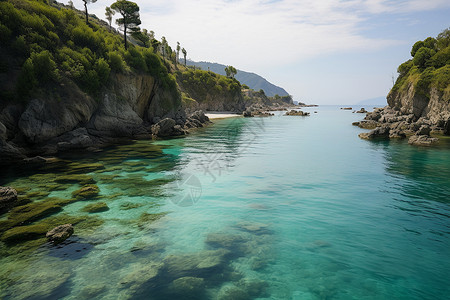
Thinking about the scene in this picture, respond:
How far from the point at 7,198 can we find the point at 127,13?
5227 cm

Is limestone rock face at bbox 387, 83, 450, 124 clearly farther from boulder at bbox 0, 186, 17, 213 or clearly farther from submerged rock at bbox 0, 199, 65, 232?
boulder at bbox 0, 186, 17, 213

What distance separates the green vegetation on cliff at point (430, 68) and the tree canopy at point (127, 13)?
67739 millimetres

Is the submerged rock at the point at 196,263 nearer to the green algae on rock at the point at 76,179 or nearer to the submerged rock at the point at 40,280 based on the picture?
the submerged rock at the point at 40,280

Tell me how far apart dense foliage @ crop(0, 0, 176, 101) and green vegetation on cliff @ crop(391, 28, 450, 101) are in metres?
64.2

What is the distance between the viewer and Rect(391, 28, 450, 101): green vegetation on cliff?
5198 cm

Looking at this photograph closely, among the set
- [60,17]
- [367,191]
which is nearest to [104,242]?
[367,191]

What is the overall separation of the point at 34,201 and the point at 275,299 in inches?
596

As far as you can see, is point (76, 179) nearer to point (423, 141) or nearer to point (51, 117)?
point (51, 117)

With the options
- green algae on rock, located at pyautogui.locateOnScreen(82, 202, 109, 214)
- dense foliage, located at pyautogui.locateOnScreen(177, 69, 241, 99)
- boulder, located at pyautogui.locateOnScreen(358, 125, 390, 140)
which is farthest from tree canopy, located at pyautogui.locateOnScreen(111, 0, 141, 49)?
dense foliage, located at pyautogui.locateOnScreen(177, 69, 241, 99)

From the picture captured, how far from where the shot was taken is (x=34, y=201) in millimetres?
14773

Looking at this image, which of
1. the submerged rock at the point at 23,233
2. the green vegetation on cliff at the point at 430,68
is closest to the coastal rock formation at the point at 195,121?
the submerged rock at the point at 23,233

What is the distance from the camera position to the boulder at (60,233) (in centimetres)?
1068

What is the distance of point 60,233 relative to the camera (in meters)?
10.9

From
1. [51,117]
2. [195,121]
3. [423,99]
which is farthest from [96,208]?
[423,99]
